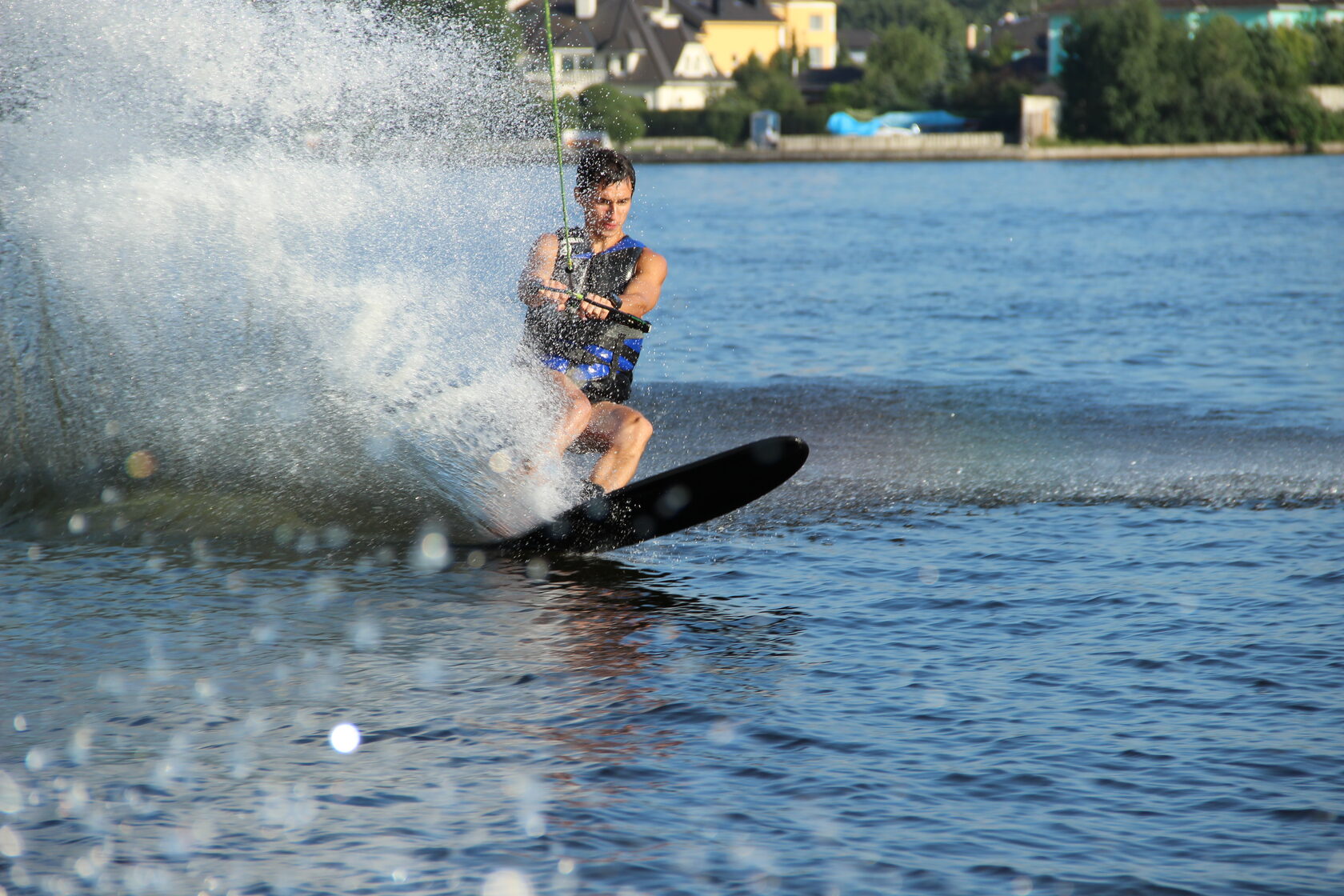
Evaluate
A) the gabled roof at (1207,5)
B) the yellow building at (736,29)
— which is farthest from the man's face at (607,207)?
the yellow building at (736,29)

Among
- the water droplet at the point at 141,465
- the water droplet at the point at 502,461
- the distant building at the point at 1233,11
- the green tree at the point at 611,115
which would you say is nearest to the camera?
the water droplet at the point at 502,461

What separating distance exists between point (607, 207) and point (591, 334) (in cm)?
59

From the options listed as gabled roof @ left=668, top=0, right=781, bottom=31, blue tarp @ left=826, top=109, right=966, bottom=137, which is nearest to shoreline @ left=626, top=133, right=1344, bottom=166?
blue tarp @ left=826, top=109, right=966, bottom=137

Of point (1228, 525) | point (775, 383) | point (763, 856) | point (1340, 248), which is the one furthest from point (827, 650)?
point (1340, 248)

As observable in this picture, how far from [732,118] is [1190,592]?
81914mm

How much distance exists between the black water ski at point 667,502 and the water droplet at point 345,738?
2.27 meters

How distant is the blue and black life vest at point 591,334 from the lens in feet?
22.8

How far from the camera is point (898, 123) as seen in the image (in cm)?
9431

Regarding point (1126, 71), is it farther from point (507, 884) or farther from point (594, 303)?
point (507, 884)

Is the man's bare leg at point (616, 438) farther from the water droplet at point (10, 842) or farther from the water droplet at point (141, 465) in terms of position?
the water droplet at point (10, 842)

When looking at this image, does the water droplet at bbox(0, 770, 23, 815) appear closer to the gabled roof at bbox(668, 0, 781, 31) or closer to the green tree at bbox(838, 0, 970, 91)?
the green tree at bbox(838, 0, 970, 91)

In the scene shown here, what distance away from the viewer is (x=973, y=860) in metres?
4.02

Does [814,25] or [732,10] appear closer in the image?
[732,10]

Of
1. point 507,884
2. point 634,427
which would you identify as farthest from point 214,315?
point 507,884
